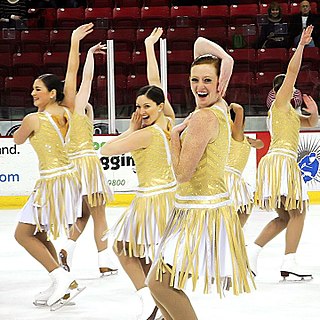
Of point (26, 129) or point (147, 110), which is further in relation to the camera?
point (26, 129)

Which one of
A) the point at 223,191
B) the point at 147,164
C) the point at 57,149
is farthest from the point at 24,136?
the point at 223,191

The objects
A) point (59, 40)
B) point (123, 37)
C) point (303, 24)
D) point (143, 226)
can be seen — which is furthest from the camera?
point (303, 24)

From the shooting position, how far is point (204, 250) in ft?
12.3

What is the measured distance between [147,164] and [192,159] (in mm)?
1326

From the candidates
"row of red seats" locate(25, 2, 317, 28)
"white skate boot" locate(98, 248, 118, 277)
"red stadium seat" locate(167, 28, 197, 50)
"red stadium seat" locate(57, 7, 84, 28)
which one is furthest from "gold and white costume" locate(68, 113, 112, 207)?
"red stadium seat" locate(57, 7, 84, 28)

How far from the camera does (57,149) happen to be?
5.61 metres

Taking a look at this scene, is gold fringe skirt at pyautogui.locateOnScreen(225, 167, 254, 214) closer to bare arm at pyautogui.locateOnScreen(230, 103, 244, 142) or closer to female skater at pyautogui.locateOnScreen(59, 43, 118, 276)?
bare arm at pyautogui.locateOnScreen(230, 103, 244, 142)

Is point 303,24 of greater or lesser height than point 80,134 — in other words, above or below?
above

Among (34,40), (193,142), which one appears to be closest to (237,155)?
(193,142)

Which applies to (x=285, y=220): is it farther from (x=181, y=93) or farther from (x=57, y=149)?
(x=181, y=93)

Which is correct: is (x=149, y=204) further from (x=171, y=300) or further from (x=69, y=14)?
(x=69, y=14)

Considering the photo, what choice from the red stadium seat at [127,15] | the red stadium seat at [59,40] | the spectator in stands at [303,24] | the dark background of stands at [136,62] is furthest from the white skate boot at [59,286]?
the red stadium seat at [127,15]

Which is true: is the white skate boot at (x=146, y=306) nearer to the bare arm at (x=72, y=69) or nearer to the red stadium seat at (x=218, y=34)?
the bare arm at (x=72, y=69)

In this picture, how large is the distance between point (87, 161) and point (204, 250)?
3062 mm
